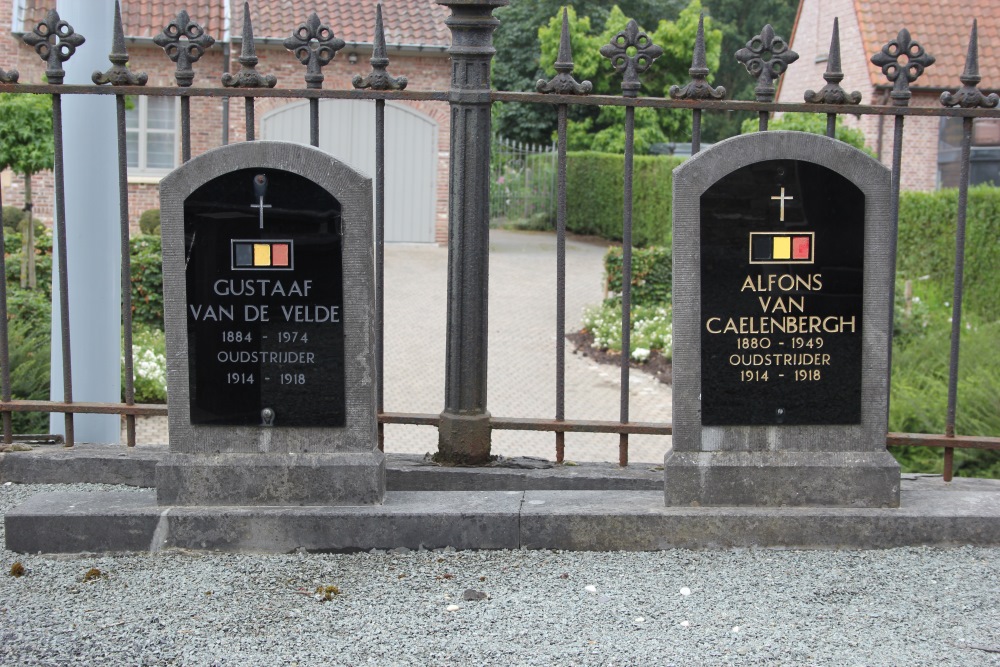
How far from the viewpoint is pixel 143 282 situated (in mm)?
11891

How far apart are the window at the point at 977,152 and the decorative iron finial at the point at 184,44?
822 inches

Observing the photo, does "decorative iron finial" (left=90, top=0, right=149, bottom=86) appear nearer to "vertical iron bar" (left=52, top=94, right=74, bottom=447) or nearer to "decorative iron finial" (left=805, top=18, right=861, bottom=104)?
"vertical iron bar" (left=52, top=94, right=74, bottom=447)

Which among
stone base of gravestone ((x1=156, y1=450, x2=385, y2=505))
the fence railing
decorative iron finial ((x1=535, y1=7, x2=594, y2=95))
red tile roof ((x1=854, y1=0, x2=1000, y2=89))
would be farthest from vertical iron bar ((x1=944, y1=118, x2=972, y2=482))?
red tile roof ((x1=854, y1=0, x2=1000, y2=89))

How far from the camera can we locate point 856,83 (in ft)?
80.9

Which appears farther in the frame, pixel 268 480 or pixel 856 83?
pixel 856 83

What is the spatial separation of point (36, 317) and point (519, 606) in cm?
638

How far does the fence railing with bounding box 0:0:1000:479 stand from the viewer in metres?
4.50

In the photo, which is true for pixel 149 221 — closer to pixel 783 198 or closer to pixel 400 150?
pixel 400 150

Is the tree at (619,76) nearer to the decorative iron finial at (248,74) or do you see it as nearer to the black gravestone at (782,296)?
the decorative iron finial at (248,74)

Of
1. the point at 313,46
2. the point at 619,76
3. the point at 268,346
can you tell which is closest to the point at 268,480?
the point at 268,346

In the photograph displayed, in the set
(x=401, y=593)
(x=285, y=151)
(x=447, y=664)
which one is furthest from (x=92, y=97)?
(x=447, y=664)

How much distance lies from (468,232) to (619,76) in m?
25.0

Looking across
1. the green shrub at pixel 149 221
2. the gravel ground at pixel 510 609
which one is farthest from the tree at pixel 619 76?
the gravel ground at pixel 510 609

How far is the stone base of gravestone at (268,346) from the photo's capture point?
4238 millimetres
